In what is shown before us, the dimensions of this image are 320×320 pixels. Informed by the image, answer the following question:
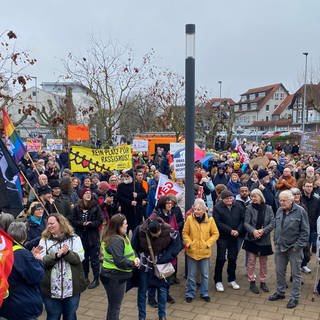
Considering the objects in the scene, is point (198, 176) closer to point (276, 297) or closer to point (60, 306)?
point (276, 297)

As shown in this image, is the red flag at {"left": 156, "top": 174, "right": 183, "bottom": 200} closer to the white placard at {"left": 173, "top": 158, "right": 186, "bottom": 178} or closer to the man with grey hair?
the white placard at {"left": 173, "top": 158, "right": 186, "bottom": 178}

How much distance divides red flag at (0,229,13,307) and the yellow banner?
261 inches

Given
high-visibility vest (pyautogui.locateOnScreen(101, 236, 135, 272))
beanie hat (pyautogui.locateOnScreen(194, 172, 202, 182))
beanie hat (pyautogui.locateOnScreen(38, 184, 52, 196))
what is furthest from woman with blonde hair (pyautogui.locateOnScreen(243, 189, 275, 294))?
beanie hat (pyautogui.locateOnScreen(38, 184, 52, 196))

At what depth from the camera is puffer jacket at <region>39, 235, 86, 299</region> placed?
15.5ft

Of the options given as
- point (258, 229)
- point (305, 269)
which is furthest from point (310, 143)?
point (258, 229)

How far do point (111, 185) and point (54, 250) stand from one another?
511cm

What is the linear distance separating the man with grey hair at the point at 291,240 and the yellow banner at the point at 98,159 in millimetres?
5032

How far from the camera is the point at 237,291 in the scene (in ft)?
23.4

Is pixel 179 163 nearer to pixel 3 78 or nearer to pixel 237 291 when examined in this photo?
pixel 237 291

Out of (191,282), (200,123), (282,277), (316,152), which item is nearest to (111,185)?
(191,282)

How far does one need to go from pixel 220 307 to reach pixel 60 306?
271cm

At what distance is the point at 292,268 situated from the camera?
6.61 m

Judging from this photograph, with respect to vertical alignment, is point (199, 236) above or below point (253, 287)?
above

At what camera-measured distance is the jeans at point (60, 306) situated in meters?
4.82
